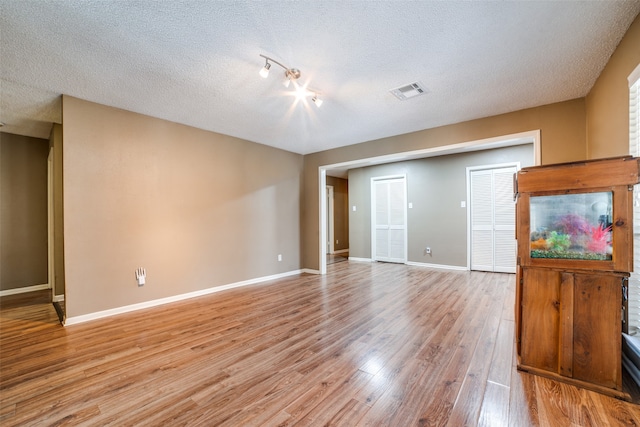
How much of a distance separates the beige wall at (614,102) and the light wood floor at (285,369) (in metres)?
1.93

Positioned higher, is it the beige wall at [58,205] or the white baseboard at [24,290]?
the beige wall at [58,205]

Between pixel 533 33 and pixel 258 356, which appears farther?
pixel 258 356

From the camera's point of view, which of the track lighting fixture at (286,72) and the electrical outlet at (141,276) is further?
the electrical outlet at (141,276)

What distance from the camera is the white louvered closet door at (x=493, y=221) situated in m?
5.04

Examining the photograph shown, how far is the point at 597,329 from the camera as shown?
1652 mm

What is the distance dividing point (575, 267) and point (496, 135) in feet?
7.81

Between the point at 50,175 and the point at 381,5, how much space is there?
561cm

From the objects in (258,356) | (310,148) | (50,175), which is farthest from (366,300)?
(50,175)

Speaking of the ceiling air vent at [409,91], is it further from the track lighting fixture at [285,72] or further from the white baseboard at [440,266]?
the white baseboard at [440,266]

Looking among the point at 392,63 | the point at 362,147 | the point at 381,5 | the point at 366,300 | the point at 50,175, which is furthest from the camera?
the point at 362,147

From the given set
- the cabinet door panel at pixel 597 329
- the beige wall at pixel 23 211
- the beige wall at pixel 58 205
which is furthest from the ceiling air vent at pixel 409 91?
the beige wall at pixel 23 211

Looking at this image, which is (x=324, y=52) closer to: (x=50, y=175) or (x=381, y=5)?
(x=381, y=5)

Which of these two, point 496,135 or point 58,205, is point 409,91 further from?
point 58,205

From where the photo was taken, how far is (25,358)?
7.03 feet
